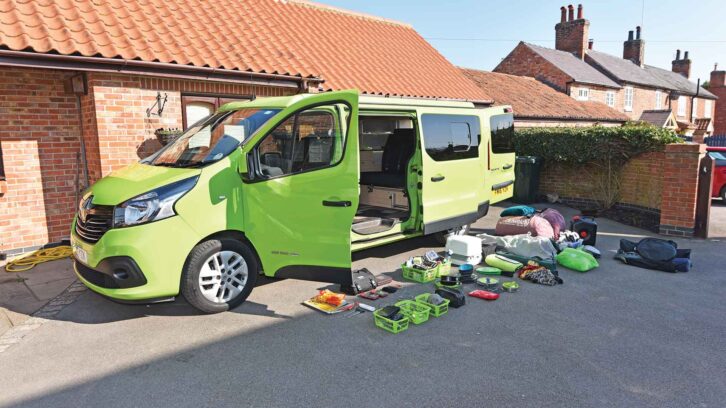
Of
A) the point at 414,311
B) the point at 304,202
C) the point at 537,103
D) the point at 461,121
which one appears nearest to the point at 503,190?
the point at 461,121

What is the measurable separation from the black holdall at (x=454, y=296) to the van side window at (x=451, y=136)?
2.08 metres

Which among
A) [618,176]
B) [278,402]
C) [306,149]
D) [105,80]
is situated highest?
[105,80]

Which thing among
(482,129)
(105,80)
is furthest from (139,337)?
(482,129)

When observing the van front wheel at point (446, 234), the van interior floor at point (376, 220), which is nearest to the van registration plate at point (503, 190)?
the van front wheel at point (446, 234)

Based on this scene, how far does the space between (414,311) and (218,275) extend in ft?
6.47

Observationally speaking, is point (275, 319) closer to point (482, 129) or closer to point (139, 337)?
point (139, 337)

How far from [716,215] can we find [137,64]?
1204 centimetres

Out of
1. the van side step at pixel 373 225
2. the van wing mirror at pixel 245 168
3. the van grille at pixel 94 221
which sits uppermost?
the van wing mirror at pixel 245 168

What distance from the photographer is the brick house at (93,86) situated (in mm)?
6578

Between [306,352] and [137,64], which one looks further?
[137,64]

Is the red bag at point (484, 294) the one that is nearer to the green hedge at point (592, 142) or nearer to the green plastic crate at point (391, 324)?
the green plastic crate at point (391, 324)

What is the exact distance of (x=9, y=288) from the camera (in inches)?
216

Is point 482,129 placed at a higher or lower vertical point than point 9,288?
higher

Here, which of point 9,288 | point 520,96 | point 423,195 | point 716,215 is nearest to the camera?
point 9,288
